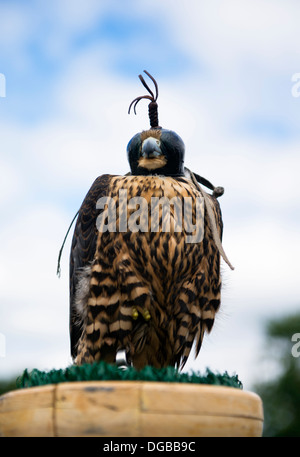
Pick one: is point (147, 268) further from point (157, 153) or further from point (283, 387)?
point (283, 387)

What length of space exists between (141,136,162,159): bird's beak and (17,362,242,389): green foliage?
40.4 inches

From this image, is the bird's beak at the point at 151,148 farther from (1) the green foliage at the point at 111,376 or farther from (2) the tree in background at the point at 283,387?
(2) the tree in background at the point at 283,387

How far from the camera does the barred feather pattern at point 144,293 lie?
281 centimetres

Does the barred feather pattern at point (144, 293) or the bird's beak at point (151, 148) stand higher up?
the bird's beak at point (151, 148)

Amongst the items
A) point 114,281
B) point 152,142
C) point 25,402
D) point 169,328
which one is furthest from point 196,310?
point 25,402

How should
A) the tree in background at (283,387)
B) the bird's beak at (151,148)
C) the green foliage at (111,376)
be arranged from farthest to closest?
the tree in background at (283,387) → the bird's beak at (151,148) → the green foliage at (111,376)

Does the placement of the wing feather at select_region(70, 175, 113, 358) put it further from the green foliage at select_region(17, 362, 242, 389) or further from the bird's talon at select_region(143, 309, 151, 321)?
the green foliage at select_region(17, 362, 242, 389)

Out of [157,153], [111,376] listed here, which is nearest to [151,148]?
[157,153]

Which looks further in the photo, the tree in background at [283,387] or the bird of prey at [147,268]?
the tree in background at [283,387]

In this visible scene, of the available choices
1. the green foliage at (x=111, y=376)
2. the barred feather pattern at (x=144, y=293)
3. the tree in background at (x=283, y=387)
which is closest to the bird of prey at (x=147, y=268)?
the barred feather pattern at (x=144, y=293)

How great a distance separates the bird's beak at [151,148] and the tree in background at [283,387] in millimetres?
12995

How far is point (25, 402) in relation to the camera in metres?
2.17

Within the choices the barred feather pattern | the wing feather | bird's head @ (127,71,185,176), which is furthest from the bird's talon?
bird's head @ (127,71,185,176)

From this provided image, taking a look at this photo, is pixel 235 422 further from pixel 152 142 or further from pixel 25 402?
pixel 152 142
